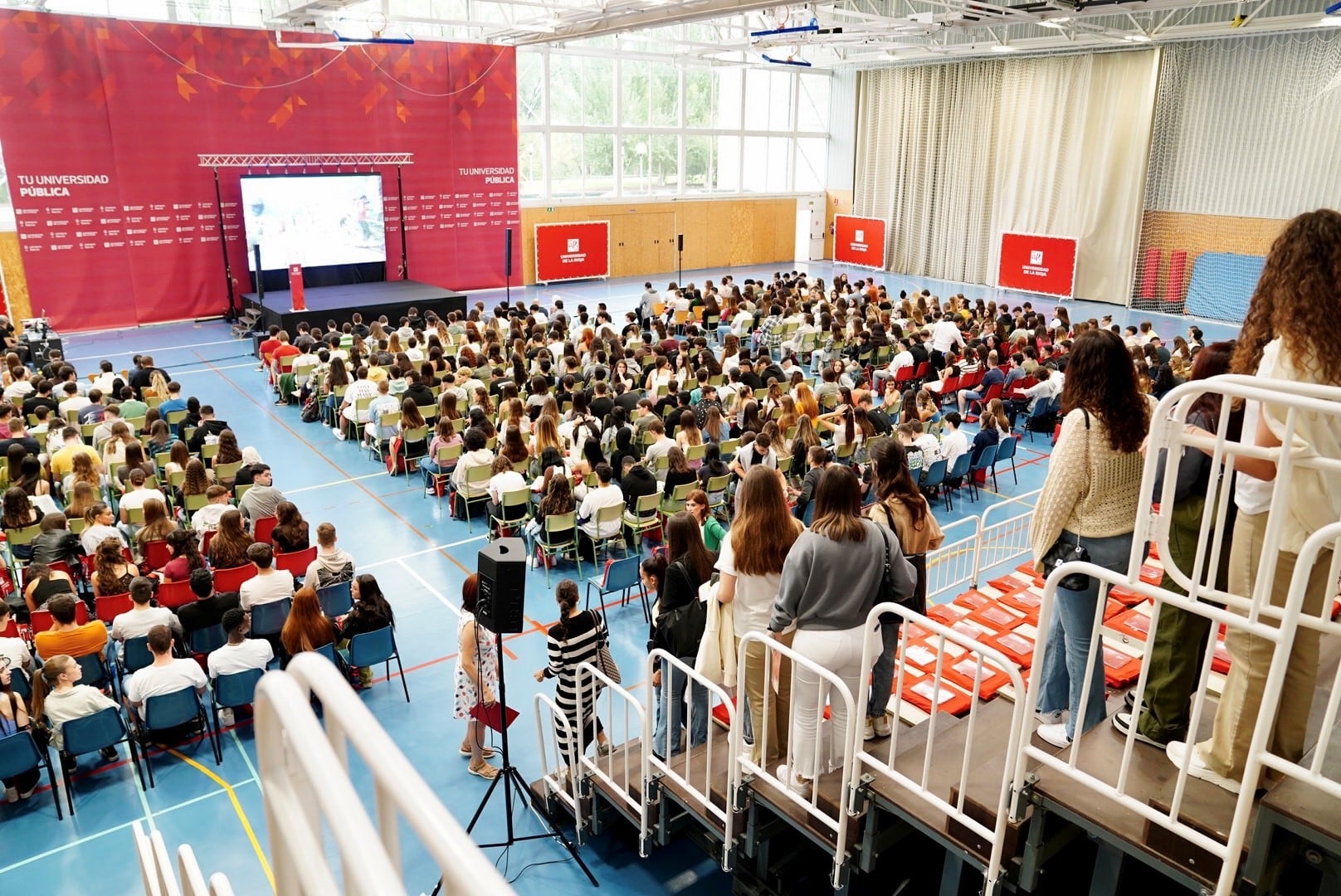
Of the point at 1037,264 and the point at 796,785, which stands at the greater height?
the point at 1037,264

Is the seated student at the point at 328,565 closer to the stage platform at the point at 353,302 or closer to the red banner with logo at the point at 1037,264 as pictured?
the stage platform at the point at 353,302

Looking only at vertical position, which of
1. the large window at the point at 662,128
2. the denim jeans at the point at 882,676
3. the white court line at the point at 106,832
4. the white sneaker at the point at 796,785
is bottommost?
the white court line at the point at 106,832

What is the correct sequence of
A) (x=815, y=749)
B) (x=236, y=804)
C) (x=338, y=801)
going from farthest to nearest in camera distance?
(x=236, y=804) < (x=815, y=749) < (x=338, y=801)

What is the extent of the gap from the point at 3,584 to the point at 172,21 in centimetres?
1686

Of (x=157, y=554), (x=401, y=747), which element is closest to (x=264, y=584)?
(x=157, y=554)

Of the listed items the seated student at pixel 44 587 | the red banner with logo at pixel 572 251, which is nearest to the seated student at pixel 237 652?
the seated student at pixel 44 587

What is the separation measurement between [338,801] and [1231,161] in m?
27.7

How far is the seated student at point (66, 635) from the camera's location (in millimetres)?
6824

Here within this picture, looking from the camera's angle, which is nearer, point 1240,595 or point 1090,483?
point 1240,595

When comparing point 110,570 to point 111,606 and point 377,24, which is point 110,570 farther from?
point 377,24

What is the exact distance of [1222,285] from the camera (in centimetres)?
2428

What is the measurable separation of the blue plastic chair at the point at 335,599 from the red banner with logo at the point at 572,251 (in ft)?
68.9

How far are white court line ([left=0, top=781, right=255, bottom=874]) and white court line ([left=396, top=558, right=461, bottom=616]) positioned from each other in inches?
111

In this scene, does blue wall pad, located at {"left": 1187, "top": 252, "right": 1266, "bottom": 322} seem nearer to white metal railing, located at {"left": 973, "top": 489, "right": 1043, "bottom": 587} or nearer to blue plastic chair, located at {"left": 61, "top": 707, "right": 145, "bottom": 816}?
white metal railing, located at {"left": 973, "top": 489, "right": 1043, "bottom": 587}
